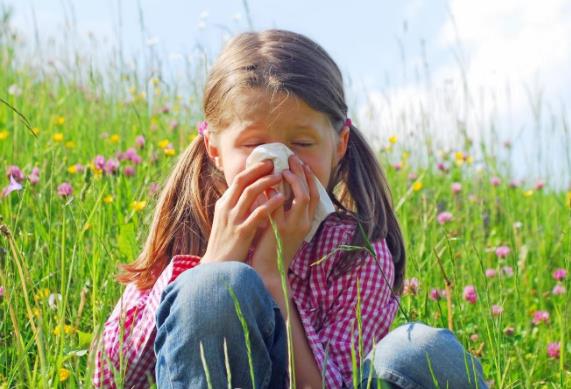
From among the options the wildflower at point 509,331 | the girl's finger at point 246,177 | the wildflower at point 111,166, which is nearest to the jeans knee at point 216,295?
the girl's finger at point 246,177

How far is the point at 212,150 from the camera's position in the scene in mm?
1887

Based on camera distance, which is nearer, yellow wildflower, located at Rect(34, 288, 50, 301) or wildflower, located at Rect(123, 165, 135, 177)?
yellow wildflower, located at Rect(34, 288, 50, 301)

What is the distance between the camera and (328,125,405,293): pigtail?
1885 millimetres

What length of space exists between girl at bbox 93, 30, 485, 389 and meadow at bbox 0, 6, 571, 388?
97 mm

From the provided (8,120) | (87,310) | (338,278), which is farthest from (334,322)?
(8,120)

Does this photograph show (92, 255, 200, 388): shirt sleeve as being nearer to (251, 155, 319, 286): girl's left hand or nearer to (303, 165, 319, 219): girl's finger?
(251, 155, 319, 286): girl's left hand

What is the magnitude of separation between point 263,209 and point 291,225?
7cm

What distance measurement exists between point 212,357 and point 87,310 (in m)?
0.79

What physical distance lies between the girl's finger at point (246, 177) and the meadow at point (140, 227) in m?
0.25

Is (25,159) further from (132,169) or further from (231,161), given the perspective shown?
(231,161)

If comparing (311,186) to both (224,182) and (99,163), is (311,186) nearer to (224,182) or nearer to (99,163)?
(224,182)

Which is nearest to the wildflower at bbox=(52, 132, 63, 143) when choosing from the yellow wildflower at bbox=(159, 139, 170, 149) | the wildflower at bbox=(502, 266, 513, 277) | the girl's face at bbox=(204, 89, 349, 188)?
the yellow wildflower at bbox=(159, 139, 170, 149)

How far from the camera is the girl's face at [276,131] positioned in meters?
1.69

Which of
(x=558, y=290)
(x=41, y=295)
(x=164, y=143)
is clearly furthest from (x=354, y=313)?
(x=164, y=143)
